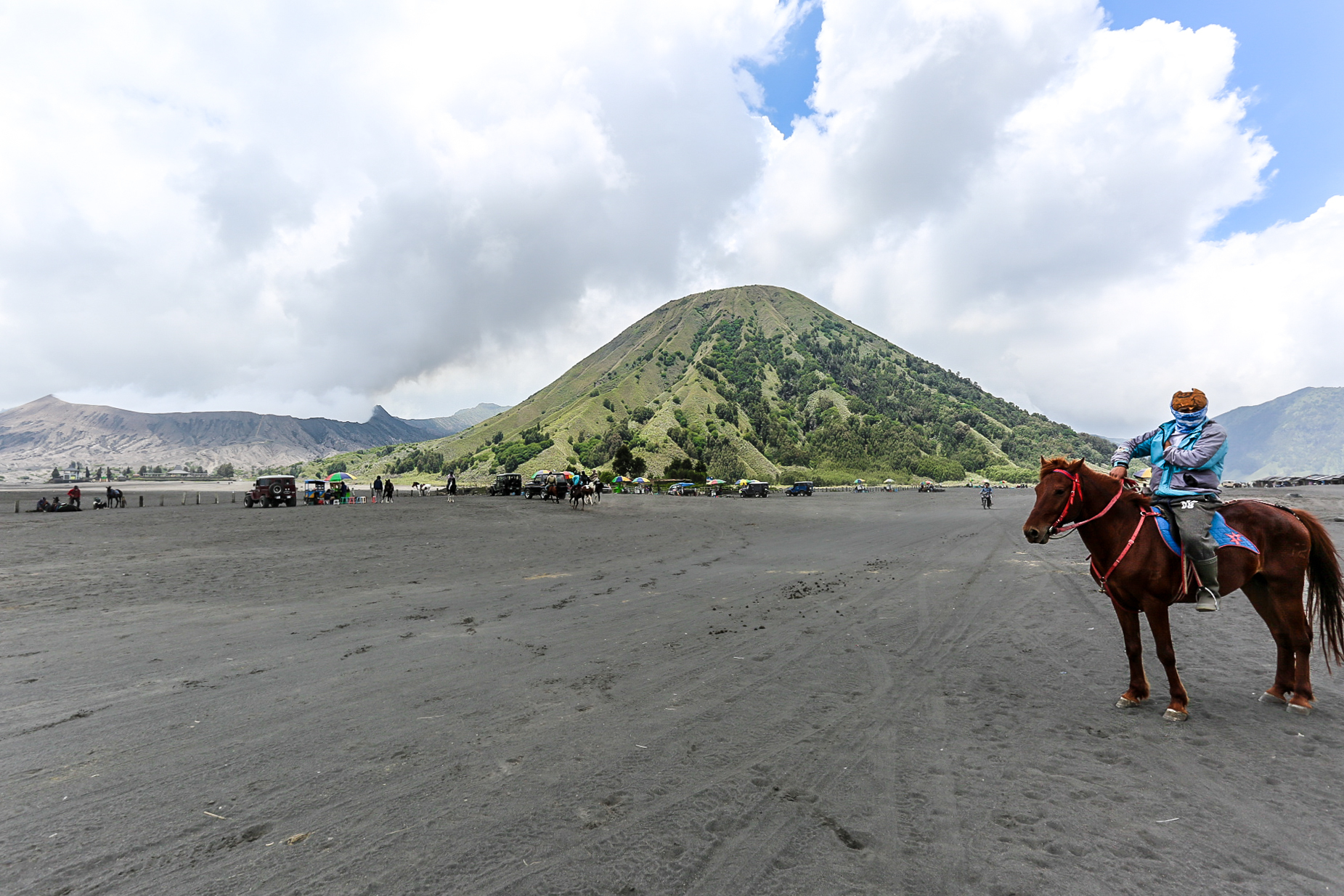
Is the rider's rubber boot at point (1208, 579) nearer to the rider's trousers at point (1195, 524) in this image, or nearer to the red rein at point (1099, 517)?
the rider's trousers at point (1195, 524)

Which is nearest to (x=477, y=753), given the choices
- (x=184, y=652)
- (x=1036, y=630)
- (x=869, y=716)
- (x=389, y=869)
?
(x=389, y=869)

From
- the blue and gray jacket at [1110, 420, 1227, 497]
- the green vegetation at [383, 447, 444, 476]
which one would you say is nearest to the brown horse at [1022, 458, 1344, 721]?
the blue and gray jacket at [1110, 420, 1227, 497]

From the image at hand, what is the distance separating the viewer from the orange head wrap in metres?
5.82

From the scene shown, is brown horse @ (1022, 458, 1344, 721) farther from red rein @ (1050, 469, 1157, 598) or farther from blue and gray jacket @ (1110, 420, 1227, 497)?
blue and gray jacket @ (1110, 420, 1227, 497)

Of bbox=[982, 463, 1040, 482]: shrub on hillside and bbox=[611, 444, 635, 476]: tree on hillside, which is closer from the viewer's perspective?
bbox=[611, 444, 635, 476]: tree on hillside

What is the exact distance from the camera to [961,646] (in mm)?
7730

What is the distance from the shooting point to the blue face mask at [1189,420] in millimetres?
5818

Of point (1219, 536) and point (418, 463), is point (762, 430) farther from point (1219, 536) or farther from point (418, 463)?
point (1219, 536)

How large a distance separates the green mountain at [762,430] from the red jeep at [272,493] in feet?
157

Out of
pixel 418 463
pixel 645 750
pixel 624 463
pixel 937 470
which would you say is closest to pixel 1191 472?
pixel 645 750

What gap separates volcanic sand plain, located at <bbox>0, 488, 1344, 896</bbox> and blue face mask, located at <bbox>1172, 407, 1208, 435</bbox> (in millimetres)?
2806

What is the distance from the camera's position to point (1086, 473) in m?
5.85

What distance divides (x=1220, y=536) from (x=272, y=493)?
5194 centimetres

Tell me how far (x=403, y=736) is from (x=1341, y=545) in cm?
2633
